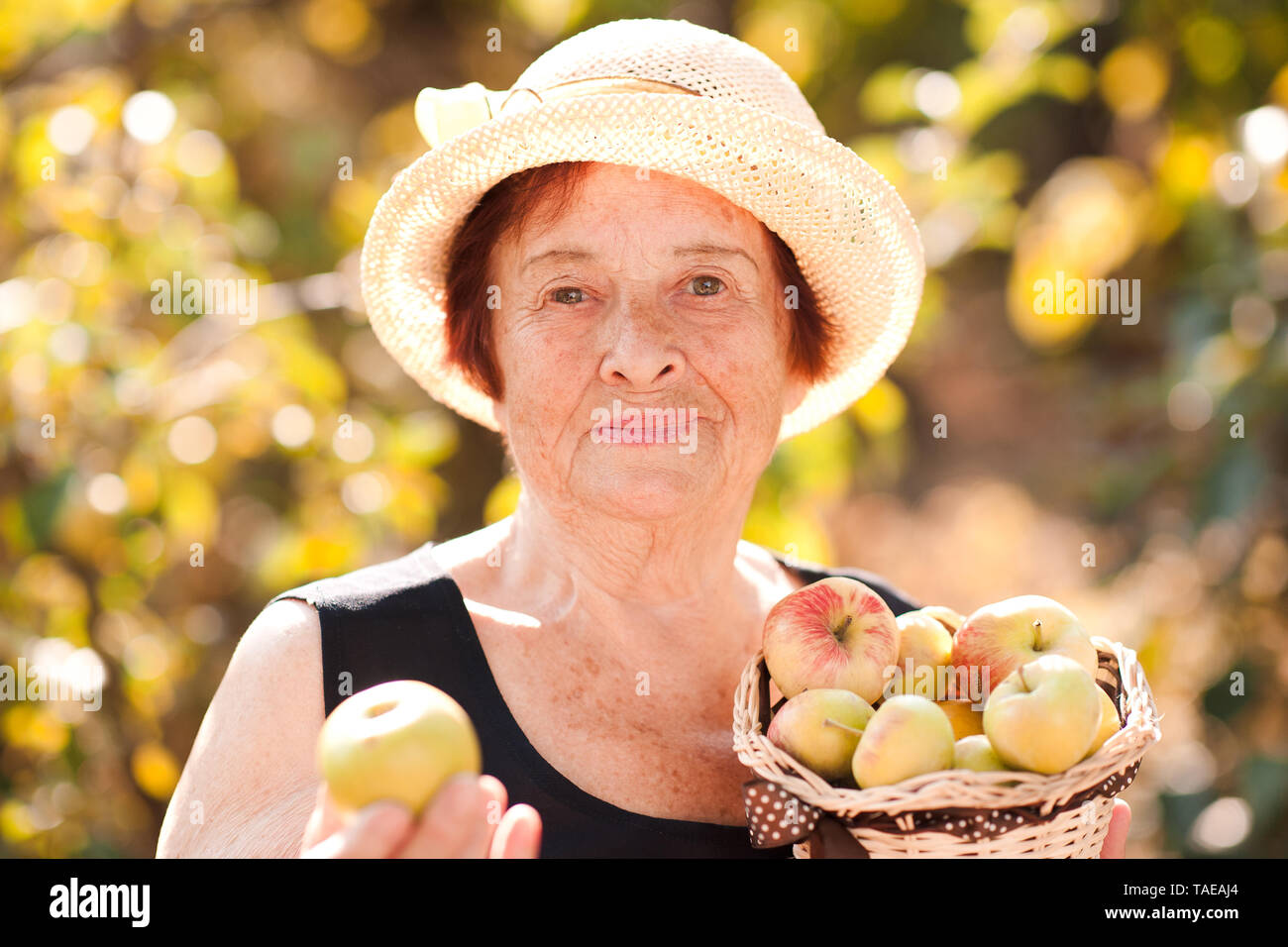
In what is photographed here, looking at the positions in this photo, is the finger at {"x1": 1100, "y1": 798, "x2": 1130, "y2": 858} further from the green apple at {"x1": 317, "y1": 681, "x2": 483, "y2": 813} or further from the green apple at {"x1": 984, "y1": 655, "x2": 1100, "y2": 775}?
the green apple at {"x1": 317, "y1": 681, "x2": 483, "y2": 813}

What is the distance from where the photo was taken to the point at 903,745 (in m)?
1.39

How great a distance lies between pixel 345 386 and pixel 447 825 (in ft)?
8.65

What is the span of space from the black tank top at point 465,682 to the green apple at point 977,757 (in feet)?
1.24

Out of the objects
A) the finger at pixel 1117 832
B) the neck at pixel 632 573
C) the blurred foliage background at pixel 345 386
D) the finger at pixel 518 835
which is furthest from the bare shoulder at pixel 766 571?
the finger at pixel 518 835

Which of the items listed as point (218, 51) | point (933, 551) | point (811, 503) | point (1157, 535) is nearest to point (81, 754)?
point (811, 503)

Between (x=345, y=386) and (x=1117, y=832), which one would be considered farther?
(x=345, y=386)

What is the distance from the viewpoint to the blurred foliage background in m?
3.06

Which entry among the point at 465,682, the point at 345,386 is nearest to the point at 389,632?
the point at 465,682

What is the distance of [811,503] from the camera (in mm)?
3258

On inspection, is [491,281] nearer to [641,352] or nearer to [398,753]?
[641,352]

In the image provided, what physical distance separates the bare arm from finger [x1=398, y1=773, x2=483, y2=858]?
1.52 feet

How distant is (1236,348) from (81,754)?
3266 mm

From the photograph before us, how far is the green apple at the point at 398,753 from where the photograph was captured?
117cm

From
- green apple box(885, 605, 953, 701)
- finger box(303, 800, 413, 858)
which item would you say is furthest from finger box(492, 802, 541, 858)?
green apple box(885, 605, 953, 701)
